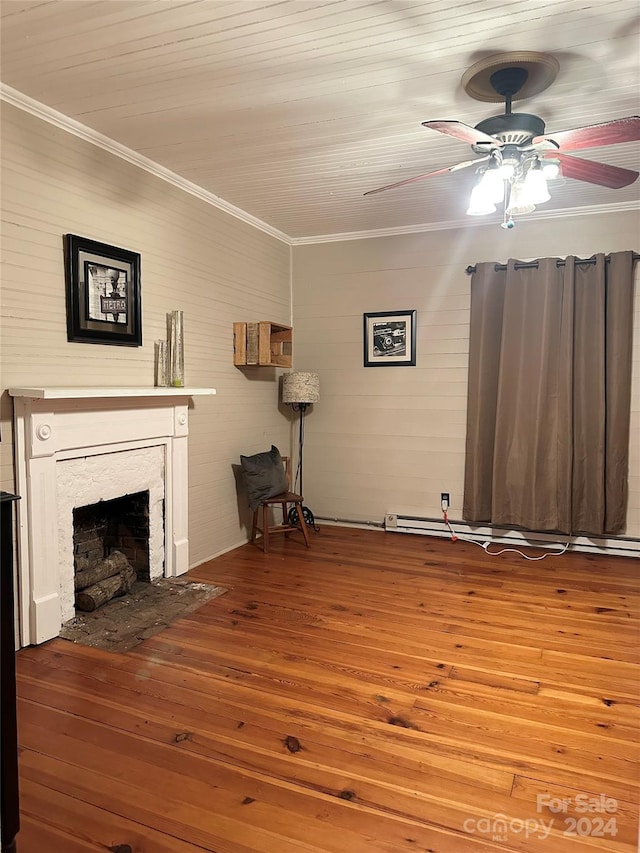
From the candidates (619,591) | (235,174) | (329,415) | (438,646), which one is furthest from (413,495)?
(235,174)

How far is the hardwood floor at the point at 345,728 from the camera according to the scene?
1732mm

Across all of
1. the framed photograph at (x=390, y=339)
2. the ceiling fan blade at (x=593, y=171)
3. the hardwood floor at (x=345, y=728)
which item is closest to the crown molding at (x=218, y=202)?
A: the framed photograph at (x=390, y=339)

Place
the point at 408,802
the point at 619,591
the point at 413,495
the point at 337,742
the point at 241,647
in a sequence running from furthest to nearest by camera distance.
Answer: the point at 413,495
the point at 619,591
the point at 241,647
the point at 337,742
the point at 408,802

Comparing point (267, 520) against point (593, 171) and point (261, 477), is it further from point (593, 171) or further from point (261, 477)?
point (593, 171)

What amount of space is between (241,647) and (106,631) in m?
0.75

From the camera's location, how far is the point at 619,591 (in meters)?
3.72

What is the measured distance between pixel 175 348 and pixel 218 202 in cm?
131

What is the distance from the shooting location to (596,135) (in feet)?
7.68

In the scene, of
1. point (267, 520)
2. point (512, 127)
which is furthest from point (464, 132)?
point (267, 520)

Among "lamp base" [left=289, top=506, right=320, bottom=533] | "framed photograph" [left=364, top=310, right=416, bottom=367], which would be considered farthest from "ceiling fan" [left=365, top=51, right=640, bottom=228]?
"lamp base" [left=289, top=506, right=320, bottom=533]

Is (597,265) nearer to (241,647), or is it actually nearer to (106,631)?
(241,647)

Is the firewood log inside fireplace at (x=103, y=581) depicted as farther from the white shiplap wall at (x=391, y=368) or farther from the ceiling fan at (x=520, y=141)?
the ceiling fan at (x=520, y=141)

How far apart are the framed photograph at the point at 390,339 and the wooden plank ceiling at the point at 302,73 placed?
1457 mm

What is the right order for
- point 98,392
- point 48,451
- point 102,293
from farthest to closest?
1. point 102,293
2. point 98,392
3. point 48,451
